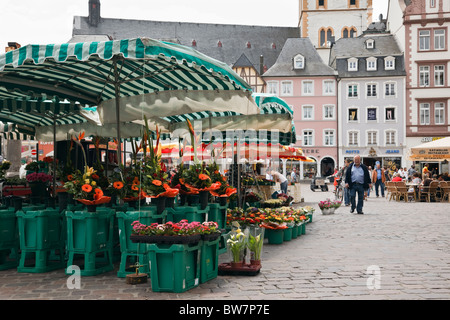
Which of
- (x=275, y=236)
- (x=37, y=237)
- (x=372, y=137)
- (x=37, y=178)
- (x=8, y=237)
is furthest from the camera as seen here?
(x=372, y=137)

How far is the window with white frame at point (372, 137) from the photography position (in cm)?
4819

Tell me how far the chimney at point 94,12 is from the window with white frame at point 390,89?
37.0 meters

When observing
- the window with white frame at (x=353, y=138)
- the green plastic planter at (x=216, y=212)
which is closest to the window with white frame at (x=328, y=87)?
the window with white frame at (x=353, y=138)

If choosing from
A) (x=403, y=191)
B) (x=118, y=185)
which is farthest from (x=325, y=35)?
(x=118, y=185)

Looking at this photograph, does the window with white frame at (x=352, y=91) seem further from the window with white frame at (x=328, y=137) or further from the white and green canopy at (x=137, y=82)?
the white and green canopy at (x=137, y=82)

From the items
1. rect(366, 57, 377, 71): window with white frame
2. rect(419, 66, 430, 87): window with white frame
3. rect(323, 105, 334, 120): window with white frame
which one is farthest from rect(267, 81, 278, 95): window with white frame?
rect(419, 66, 430, 87): window with white frame

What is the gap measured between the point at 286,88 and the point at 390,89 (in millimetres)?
9326

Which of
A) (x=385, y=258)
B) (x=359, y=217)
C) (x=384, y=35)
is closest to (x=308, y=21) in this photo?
(x=384, y=35)

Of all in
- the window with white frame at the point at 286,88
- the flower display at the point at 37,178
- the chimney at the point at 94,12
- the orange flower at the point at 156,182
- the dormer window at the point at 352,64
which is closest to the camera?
the orange flower at the point at 156,182

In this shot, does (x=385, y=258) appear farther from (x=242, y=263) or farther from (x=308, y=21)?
(x=308, y=21)

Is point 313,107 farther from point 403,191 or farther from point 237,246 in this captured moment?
point 237,246

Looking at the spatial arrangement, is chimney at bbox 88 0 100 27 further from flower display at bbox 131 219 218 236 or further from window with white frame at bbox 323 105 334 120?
flower display at bbox 131 219 218 236

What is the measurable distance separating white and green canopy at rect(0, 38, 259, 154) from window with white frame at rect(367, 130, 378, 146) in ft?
137

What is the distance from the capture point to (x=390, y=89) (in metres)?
47.8
